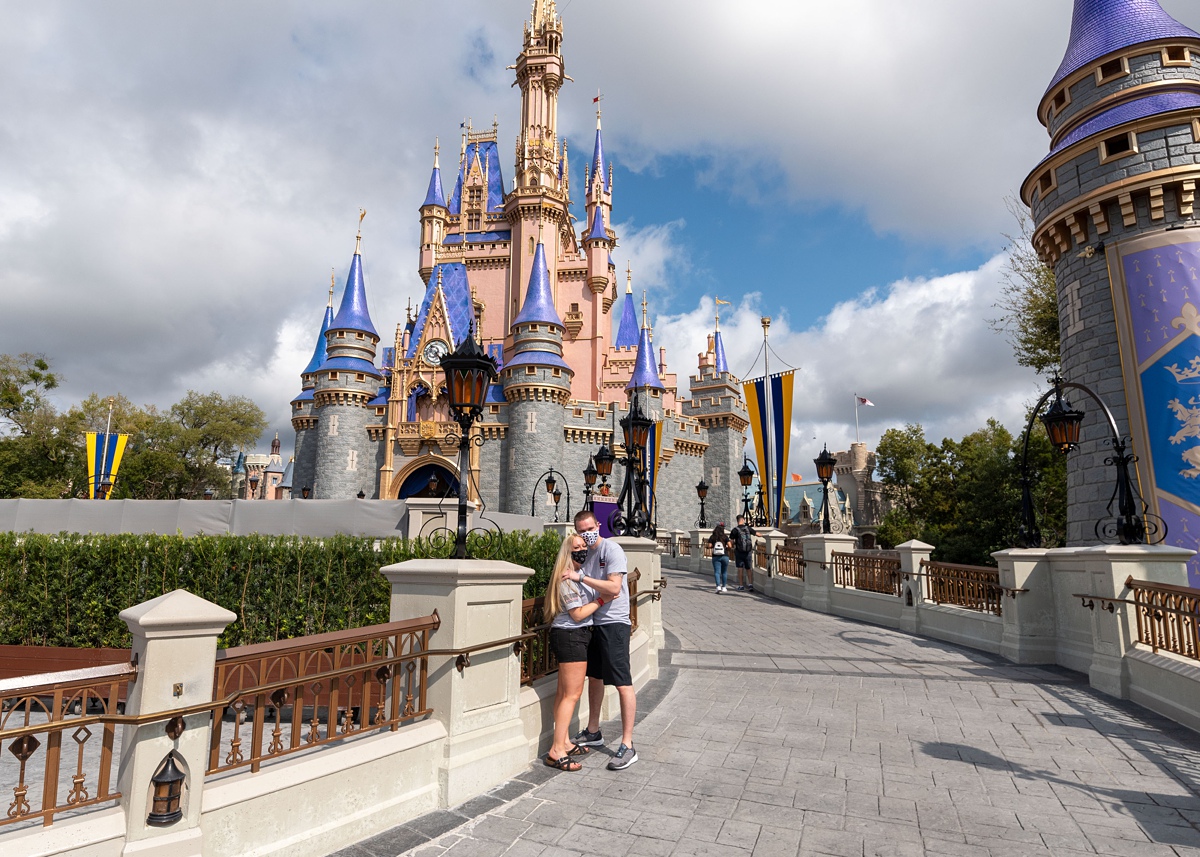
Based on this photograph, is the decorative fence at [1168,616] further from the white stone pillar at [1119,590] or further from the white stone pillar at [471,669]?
the white stone pillar at [471,669]

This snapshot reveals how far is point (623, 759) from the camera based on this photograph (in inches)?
193

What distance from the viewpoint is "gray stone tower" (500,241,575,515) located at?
34062mm

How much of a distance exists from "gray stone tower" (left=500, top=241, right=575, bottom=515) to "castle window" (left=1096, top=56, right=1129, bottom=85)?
82.3 ft

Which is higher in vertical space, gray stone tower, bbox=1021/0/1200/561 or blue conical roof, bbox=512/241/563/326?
blue conical roof, bbox=512/241/563/326

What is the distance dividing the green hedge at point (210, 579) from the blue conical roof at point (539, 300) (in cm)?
2834

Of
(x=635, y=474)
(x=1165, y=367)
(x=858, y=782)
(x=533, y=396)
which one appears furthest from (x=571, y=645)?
(x=533, y=396)

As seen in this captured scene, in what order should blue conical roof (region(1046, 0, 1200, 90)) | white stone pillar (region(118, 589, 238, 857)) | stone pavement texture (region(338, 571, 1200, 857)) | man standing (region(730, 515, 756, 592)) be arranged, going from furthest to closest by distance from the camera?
man standing (region(730, 515, 756, 592)) → blue conical roof (region(1046, 0, 1200, 90)) → stone pavement texture (region(338, 571, 1200, 857)) → white stone pillar (region(118, 589, 238, 857))

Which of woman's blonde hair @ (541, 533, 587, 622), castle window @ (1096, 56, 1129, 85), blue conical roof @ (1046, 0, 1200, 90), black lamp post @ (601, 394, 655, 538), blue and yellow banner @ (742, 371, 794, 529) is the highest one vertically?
blue conical roof @ (1046, 0, 1200, 90)

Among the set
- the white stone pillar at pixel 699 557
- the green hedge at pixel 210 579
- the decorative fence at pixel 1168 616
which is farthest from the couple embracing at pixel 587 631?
the white stone pillar at pixel 699 557

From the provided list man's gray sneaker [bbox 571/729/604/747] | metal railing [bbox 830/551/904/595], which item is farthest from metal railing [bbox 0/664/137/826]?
metal railing [bbox 830/551/904/595]

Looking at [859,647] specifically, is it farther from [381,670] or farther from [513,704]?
[381,670]

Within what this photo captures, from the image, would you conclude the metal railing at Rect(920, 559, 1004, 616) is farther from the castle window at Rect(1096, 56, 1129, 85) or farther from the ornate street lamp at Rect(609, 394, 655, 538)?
the castle window at Rect(1096, 56, 1129, 85)

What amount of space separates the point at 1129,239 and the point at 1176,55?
448cm

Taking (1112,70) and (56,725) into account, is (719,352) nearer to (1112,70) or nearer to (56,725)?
(1112,70)
